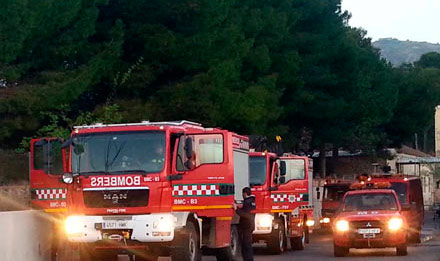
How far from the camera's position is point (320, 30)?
54969 millimetres

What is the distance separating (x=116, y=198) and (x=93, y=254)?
141 centimetres

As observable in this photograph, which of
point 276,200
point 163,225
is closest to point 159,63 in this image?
point 276,200

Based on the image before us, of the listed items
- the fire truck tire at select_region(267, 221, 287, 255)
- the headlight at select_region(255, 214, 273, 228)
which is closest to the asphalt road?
the fire truck tire at select_region(267, 221, 287, 255)

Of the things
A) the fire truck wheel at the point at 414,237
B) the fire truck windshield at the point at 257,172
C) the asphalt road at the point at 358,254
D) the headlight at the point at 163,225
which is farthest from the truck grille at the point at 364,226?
the headlight at the point at 163,225

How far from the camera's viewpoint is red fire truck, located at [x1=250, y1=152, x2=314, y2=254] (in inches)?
1055

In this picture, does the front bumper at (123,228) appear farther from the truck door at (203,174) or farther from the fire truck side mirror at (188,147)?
the fire truck side mirror at (188,147)

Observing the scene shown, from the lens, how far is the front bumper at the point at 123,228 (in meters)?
18.5

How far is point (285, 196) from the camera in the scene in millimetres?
28562

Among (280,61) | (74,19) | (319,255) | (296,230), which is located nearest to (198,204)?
(319,255)

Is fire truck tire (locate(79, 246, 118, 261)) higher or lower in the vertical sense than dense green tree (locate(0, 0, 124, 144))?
lower

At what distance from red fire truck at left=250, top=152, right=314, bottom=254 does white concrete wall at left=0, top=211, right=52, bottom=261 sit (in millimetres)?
7280

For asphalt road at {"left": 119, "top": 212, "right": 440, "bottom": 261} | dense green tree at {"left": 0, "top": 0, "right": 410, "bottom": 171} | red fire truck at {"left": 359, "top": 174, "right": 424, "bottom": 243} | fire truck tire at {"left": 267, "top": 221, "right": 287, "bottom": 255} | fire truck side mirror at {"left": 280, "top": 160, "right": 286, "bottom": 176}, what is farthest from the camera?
red fire truck at {"left": 359, "top": 174, "right": 424, "bottom": 243}

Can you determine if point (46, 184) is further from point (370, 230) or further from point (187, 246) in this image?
point (370, 230)

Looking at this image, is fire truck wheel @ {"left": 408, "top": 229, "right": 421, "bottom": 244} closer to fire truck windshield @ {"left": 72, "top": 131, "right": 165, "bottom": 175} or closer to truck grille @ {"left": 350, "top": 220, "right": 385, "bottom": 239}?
truck grille @ {"left": 350, "top": 220, "right": 385, "bottom": 239}
